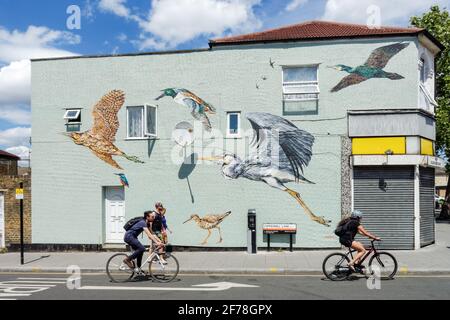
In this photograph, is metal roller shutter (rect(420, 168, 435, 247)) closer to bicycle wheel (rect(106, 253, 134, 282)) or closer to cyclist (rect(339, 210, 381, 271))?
cyclist (rect(339, 210, 381, 271))

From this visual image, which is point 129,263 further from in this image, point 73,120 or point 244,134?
point 73,120

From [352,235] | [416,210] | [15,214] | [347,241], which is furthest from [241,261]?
[15,214]

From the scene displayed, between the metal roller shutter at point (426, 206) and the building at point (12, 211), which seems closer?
the metal roller shutter at point (426, 206)

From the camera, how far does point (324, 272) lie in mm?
11023

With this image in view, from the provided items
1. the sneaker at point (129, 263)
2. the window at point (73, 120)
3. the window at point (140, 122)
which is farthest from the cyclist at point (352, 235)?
the window at point (73, 120)

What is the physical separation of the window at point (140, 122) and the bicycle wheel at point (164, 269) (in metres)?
5.41

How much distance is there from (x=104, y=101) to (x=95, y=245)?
205 inches

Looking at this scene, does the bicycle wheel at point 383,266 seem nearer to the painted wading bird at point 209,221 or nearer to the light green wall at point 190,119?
the light green wall at point 190,119

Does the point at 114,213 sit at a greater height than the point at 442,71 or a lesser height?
lesser

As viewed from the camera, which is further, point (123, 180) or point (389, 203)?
point (123, 180)

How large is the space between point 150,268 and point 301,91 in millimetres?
7882

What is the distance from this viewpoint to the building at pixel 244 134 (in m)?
15.1

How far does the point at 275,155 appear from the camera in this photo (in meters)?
15.5
